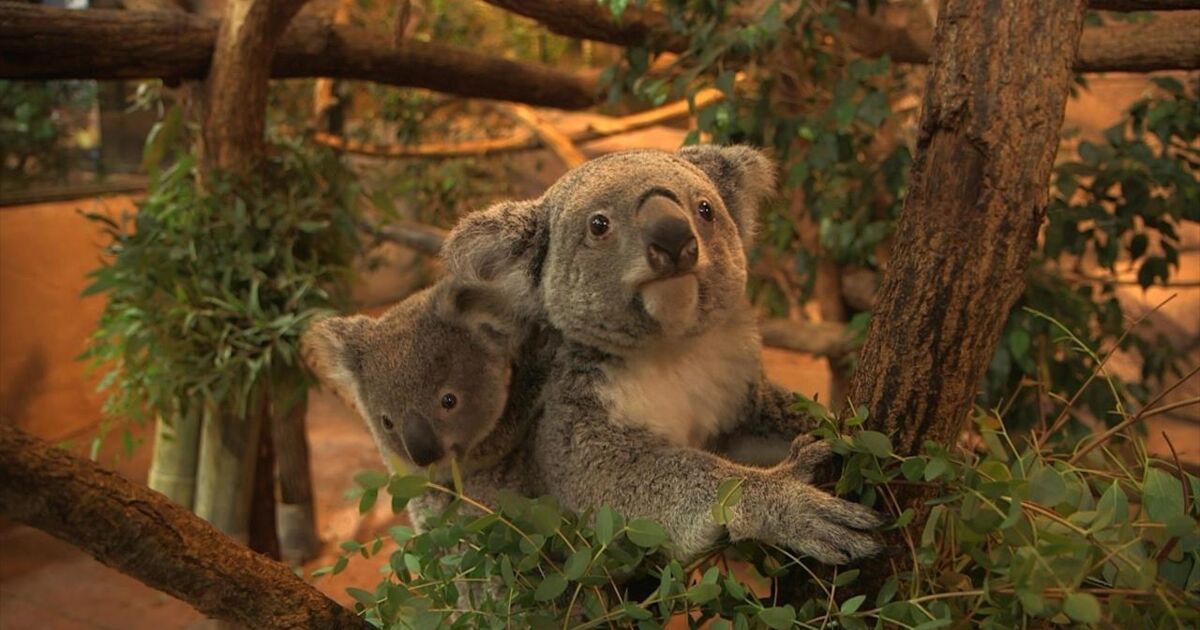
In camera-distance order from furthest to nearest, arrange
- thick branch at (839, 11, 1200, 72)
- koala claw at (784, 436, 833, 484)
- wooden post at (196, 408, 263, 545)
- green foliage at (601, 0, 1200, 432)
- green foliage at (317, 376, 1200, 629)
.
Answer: wooden post at (196, 408, 263, 545) < green foliage at (601, 0, 1200, 432) < thick branch at (839, 11, 1200, 72) < koala claw at (784, 436, 833, 484) < green foliage at (317, 376, 1200, 629)

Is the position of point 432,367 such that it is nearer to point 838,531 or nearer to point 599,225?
point 599,225

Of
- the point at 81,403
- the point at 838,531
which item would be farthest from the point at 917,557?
the point at 81,403

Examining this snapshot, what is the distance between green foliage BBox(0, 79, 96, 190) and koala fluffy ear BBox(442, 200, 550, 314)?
4629 mm

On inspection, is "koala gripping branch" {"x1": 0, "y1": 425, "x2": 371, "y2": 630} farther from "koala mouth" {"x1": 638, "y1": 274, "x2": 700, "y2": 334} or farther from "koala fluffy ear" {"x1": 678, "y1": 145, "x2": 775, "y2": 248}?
"koala fluffy ear" {"x1": 678, "y1": 145, "x2": 775, "y2": 248}

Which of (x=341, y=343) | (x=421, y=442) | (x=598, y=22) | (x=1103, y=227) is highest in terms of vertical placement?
(x=598, y=22)

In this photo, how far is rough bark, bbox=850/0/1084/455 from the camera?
4.80 feet

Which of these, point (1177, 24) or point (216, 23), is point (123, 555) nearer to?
point (216, 23)

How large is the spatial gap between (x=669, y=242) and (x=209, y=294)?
2.22 meters

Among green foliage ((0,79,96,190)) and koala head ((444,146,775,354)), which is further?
green foliage ((0,79,96,190))

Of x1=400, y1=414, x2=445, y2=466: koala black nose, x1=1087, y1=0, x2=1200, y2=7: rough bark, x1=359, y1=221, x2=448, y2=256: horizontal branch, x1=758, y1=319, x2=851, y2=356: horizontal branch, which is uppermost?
x1=1087, y1=0, x2=1200, y2=7: rough bark

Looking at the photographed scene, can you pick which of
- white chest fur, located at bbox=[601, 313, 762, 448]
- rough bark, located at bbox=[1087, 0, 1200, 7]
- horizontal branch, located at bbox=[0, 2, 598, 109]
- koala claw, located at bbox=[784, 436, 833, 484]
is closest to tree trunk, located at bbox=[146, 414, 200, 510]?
horizontal branch, located at bbox=[0, 2, 598, 109]

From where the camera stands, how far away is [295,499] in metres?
5.16

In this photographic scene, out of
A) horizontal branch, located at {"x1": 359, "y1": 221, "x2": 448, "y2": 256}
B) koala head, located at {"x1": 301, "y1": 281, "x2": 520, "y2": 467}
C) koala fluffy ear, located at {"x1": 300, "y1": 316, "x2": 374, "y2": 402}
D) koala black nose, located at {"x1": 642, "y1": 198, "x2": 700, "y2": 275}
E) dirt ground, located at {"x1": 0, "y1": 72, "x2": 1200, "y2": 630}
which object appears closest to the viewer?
koala black nose, located at {"x1": 642, "y1": 198, "x2": 700, "y2": 275}

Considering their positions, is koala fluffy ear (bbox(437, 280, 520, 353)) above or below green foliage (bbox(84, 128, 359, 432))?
above
